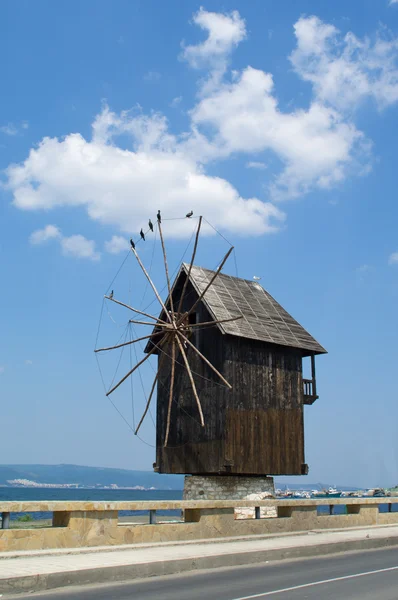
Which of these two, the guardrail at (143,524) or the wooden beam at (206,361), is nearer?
the guardrail at (143,524)

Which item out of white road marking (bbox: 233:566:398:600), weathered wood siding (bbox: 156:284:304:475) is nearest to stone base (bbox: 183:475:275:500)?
weathered wood siding (bbox: 156:284:304:475)

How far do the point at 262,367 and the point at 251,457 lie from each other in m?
3.98

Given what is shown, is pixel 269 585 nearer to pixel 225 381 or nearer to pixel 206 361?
pixel 225 381

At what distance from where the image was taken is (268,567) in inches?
547

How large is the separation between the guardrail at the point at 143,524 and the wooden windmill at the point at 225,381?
7981 mm

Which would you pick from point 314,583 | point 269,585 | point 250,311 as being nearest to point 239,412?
point 250,311

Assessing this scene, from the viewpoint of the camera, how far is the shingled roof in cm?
2967

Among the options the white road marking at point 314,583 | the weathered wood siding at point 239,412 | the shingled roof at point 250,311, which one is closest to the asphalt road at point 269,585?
the white road marking at point 314,583

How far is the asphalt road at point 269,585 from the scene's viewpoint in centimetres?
1035

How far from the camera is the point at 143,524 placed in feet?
51.8

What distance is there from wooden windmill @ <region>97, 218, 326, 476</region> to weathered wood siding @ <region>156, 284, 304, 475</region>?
42mm

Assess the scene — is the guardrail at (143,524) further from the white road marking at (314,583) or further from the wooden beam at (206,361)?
the wooden beam at (206,361)

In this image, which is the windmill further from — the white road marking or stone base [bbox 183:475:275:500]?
the white road marking

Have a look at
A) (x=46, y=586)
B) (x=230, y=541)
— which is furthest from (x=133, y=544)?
(x=46, y=586)
